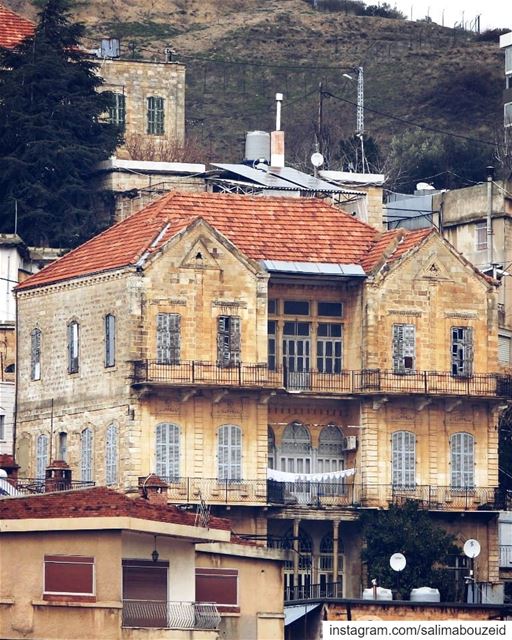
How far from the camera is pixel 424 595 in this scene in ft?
327

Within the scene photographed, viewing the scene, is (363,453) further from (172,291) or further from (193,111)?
(193,111)

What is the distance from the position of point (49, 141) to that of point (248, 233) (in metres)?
14.1

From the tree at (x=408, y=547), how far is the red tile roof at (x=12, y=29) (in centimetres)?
3380

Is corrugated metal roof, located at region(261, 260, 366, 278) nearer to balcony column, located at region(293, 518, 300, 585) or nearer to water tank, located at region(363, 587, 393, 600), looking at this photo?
balcony column, located at region(293, 518, 300, 585)

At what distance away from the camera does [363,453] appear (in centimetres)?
11281

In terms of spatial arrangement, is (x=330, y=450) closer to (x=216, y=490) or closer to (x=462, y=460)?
(x=462, y=460)

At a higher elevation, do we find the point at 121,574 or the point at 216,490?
the point at 216,490

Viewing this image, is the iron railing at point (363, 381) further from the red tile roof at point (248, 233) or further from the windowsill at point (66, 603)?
the windowsill at point (66, 603)

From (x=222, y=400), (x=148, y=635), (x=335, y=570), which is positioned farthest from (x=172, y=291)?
(x=148, y=635)

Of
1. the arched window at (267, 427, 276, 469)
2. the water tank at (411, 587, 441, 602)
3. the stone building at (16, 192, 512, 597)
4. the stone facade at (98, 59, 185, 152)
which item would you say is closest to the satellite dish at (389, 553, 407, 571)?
the water tank at (411, 587, 441, 602)

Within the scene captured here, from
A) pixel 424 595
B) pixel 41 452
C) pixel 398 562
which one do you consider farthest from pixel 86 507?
pixel 41 452

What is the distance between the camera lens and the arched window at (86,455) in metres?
112

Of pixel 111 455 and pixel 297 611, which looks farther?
pixel 111 455

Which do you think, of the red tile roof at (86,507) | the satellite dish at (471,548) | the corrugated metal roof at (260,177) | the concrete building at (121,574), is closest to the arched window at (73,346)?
the satellite dish at (471,548)
